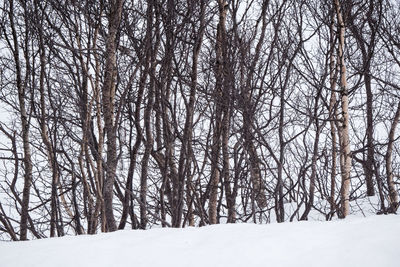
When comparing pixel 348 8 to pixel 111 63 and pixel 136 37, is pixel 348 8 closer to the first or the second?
pixel 136 37

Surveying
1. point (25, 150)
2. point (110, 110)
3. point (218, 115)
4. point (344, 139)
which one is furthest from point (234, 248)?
point (25, 150)

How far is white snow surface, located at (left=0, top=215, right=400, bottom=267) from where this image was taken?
5.30 ft

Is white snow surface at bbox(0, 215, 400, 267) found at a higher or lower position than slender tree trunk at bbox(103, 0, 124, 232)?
lower

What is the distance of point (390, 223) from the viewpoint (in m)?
2.03

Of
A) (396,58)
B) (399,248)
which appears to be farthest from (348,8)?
(399,248)

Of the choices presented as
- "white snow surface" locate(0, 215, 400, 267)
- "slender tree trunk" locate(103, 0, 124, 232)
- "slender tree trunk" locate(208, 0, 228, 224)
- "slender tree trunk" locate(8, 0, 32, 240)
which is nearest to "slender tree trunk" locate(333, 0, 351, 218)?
"slender tree trunk" locate(208, 0, 228, 224)

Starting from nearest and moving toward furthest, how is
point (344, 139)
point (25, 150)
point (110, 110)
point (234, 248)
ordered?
point (234, 248) → point (110, 110) → point (344, 139) → point (25, 150)

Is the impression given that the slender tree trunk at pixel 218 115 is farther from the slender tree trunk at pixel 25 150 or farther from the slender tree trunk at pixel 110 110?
the slender tree trunk at pixel 25 150

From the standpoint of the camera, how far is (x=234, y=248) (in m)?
1.79

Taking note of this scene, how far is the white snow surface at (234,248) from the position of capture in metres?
1.62

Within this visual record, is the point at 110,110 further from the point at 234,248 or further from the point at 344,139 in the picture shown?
the point at 344,139

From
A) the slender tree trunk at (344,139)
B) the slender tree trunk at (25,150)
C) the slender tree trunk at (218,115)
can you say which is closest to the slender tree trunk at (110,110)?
the slender tree trunk at (218,115)

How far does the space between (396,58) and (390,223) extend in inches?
207

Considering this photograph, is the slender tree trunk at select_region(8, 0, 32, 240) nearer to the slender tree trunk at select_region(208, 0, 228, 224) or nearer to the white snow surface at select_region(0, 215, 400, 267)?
the slender tree trunk at select_region(208, 0, 228, 224)
